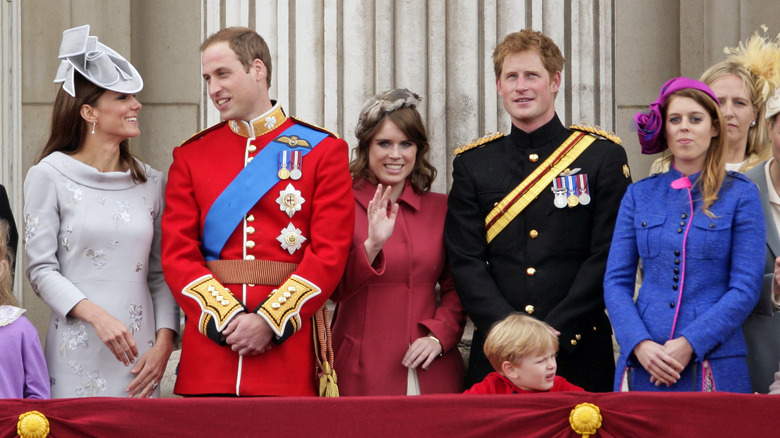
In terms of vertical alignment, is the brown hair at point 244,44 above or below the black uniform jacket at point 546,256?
above

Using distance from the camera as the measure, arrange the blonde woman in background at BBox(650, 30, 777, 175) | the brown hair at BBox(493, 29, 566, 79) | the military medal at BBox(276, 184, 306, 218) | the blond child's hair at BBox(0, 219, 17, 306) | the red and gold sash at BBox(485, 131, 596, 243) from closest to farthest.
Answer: the blond child's hair at BBox(0, 219, 17, 306) → the military medal at BBox(276, 184, 306, 218) → the red and gold sash at BBox(485, 131, 596, 243) → the brown hair at BBox(493, 29, 566, 79) → the blonde woman in background at BBox(650, 30, 777, 175)

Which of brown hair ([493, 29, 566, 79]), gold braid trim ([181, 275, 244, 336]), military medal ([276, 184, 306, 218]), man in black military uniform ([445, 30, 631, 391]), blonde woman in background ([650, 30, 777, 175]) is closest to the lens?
gold braid trim ([181, 275, 244, 336])

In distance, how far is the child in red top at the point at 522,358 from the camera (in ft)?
11.7

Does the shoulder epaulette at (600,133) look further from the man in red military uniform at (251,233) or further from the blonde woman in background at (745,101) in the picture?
the man in red military uniform at (251,233)

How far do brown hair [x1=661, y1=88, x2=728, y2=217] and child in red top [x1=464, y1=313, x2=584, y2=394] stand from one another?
0.70 metres

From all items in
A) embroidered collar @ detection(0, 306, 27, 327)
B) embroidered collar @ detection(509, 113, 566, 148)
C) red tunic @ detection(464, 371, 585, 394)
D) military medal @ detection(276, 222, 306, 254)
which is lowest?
red tunic @ detection(464, 371, 585, 394)

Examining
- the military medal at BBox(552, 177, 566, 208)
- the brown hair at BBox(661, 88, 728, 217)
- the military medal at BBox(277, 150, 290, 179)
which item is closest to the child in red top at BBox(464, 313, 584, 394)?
the military medal at BBox(552, 177, 566, 208)

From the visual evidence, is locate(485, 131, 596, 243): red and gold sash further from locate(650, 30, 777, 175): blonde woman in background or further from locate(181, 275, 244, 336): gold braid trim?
locate(181, 275, 244, 336): gold braid trim

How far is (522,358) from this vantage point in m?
3.59

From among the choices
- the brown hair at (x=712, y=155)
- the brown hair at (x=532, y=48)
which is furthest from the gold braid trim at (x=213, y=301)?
the brown hair at (x=712, y=155)

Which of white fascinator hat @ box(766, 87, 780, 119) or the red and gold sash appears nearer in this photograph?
white fascinator hat @ box(766, 87, 780, 119)

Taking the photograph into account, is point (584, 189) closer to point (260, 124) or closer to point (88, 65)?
point (260, 124)

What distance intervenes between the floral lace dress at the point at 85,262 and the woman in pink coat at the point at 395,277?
2.33 ft

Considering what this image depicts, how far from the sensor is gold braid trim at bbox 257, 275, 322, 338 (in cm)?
368
